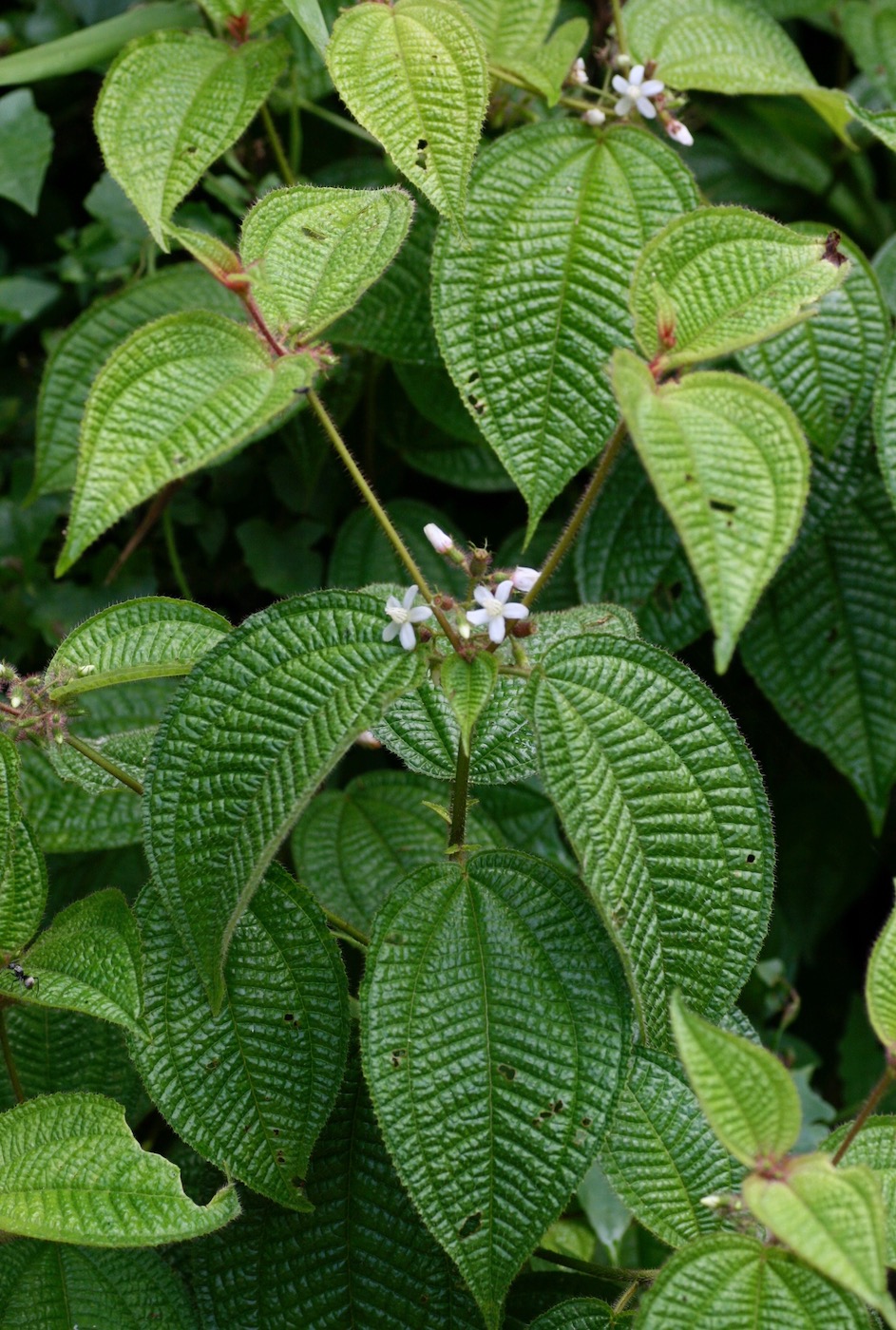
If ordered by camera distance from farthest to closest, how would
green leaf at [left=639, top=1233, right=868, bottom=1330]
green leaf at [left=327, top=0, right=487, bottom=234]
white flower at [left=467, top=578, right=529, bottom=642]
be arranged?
green leaf at [left=327, top=0, right=487, bottom=234] → white flower at [left=467, top=578, right=529, bottom=642] → green leaf at [left=639, top=1233, right=868, bottom=1330]

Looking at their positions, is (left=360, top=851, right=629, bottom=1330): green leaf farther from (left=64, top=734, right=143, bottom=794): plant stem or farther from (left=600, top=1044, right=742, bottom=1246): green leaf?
(left=64, top=734, right=143, bottom=794): plant stem

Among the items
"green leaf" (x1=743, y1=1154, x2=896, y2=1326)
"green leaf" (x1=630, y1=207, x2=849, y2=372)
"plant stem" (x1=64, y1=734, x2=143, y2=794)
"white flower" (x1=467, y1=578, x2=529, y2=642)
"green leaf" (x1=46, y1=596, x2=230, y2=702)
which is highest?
"green leaf" (x1=630, y1=207, x2=849, y2=372)

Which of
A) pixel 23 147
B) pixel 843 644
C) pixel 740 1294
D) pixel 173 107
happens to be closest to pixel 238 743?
pixel 740 1294

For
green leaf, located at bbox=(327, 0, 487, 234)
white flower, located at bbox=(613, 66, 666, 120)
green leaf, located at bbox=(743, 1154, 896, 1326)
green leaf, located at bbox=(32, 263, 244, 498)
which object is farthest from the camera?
green leaf, located at bbox=(32, 263, 244, 498)

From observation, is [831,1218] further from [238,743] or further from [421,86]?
[421,86]

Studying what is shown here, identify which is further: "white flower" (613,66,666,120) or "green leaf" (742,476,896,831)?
"green leaf" (742,476,896,831)

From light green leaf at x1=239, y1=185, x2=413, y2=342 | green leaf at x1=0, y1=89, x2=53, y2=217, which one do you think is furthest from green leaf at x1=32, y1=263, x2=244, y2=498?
light green leaf at x1=239, y1=185, x2=413, y2=342

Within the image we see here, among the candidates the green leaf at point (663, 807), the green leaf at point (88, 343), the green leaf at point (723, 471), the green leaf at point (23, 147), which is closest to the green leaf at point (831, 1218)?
the green leaf at point (663, 807)
